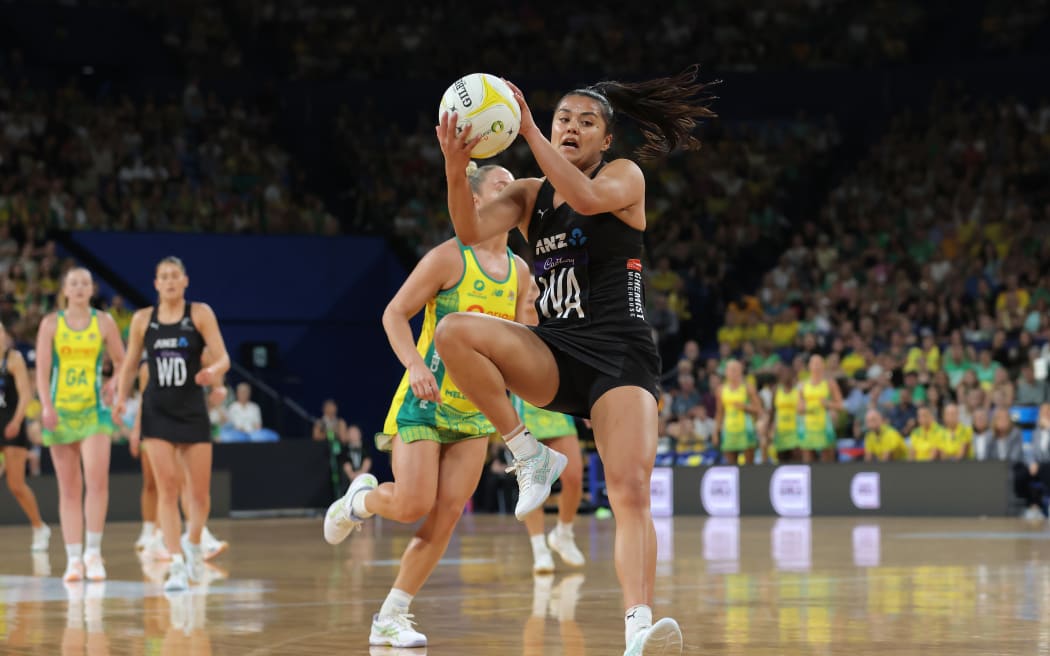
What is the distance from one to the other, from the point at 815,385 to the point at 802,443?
Result: 0.97 metres

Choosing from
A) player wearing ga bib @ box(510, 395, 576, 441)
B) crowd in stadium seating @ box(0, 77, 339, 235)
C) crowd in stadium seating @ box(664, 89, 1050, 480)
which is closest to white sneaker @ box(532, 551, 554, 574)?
player wearing ga bib @ box(510, 395, 576, 441)

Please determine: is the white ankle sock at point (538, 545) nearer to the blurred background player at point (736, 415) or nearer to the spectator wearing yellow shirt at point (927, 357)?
the blurred background player at point (736, 415)

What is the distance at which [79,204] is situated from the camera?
26656 mm

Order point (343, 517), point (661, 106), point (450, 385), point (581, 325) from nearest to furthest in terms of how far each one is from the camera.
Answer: point (581, 325)
point (661, 106)
point (450, 385)
point (343, 517)

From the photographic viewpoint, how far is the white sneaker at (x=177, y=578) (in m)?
9.99

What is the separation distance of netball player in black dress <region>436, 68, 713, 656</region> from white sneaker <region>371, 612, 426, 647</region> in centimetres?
129

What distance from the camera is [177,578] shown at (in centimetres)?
1003

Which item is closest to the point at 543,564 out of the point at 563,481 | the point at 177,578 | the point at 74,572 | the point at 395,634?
the point at 563,481

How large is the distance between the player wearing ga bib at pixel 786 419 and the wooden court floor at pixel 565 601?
629 cm

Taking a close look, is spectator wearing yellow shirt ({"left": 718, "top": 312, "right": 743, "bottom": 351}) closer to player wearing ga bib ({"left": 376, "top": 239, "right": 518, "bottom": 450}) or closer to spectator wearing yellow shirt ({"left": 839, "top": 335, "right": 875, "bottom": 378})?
spectator wearing yellow shirt ({"left": 839, "top": 335, "right": 875, "bottom": 378})

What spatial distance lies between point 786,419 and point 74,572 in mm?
13432

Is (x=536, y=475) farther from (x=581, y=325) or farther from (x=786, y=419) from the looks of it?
(x=786, y=419)

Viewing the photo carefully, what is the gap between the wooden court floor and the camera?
6992 mm

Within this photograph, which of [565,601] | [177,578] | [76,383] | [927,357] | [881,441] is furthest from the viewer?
[927,357]
